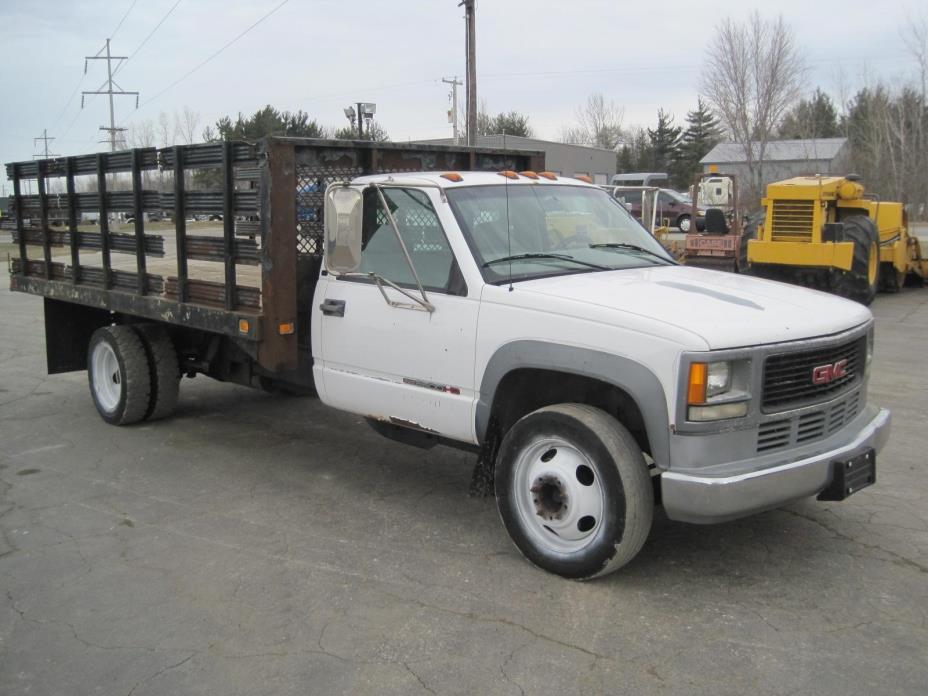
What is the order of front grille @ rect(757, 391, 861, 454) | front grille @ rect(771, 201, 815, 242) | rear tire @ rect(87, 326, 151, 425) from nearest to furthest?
front grille @ rect(757, 391, 861, 454), rear tire @ rect(87, 326, 151, 425), front grille @ rect(771, 201, 815, 242)

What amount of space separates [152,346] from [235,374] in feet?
2.83

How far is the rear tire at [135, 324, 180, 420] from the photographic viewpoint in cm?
744

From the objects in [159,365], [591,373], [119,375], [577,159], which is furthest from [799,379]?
[577,159]

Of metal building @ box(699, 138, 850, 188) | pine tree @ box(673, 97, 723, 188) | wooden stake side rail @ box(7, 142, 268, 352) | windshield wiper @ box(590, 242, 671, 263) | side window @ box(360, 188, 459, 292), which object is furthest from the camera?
pine tree @ box(673, 97, 723, 188)

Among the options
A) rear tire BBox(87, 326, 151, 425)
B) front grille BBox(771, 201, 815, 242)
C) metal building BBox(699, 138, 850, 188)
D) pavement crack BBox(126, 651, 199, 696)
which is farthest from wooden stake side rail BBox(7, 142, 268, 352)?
metal building BBox(699, 138, 850, 188)

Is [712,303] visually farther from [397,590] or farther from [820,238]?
[820,238]

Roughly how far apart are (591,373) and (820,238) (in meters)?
11.1

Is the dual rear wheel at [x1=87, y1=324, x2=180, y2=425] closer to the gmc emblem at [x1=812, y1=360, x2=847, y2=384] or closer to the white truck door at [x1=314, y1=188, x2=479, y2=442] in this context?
the white truck door at [x1=314, y1=188, x2=479, y2=442]

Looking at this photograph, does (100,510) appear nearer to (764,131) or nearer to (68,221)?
(68,221)

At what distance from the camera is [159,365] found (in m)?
7.44

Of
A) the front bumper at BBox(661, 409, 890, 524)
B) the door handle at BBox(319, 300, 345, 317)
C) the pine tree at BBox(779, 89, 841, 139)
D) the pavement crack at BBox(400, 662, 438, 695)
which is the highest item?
the pine tree at BBox(779, 89, 841, 139)

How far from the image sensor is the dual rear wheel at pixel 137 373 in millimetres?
7332

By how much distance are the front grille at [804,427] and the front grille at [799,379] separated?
2.7 inches

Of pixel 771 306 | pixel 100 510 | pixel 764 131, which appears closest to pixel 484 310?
pixel 771 306
